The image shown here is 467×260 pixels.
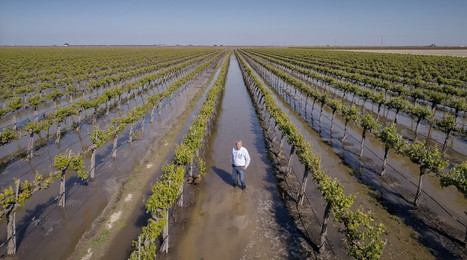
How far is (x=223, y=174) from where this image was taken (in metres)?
15.3

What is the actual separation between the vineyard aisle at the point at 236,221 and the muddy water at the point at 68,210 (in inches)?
160

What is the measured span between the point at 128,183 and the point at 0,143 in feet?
24.5

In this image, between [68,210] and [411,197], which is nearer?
[68,210]

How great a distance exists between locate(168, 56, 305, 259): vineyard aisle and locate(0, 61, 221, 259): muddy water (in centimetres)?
406

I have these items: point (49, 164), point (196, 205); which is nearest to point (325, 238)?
point (196, 205)

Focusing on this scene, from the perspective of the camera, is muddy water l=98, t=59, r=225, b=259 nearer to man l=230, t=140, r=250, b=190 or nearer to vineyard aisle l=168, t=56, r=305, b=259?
vineyard aisle l=168, t=56, r=305, b=259

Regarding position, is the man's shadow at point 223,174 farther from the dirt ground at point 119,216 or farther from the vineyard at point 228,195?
the dirt ground at point 119,216

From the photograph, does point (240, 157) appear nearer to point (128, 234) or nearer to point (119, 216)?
point (128, 234)

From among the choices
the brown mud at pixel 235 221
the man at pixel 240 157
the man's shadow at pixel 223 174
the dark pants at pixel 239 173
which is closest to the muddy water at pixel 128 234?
the brown mud at pixel 235 221

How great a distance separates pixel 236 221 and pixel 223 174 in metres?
4.32

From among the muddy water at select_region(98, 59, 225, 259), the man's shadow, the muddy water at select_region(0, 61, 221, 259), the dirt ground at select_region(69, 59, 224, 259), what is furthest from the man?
the muddy water at select_region(0, 61, 221, 259)

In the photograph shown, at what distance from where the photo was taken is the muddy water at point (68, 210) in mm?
9688

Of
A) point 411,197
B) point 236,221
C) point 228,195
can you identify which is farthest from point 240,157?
point 411,197

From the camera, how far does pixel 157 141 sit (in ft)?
65.2
